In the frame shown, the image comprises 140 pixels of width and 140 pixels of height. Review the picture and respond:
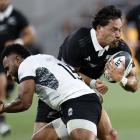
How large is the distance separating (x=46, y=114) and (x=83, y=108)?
0.85 metres

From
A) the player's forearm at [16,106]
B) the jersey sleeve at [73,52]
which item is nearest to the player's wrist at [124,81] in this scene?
the jersey sleeve at [73,52]

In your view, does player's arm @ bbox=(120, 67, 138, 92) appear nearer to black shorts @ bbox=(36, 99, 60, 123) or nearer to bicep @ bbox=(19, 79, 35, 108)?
black shorts @ bbox=(36, 99, 60, 123)

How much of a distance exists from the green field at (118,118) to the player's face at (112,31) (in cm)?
280

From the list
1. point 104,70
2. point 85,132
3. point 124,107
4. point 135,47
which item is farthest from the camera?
point 135,47

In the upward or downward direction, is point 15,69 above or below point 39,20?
above

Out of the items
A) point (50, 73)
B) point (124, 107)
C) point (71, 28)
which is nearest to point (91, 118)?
point (50, 73)

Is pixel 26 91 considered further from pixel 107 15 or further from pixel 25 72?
pixel 107 15

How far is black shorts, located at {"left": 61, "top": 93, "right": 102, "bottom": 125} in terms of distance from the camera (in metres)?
6.83

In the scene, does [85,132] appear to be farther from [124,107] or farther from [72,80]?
[124,107]

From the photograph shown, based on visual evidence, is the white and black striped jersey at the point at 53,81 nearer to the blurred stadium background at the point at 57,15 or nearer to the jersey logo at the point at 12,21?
the jersey logo at the point at 12,21

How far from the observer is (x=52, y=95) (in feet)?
22.7

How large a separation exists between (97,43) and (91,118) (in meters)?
1.06

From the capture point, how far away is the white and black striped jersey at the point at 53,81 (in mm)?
6832

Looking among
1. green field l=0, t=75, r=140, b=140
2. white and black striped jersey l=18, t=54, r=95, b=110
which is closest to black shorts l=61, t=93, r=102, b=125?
white and black striped jersey l=18, t=54, r=95, b=110
